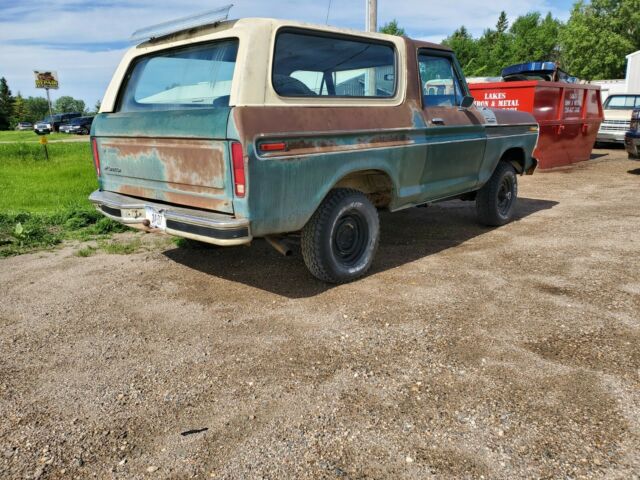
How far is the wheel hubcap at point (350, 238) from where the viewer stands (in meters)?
4.21

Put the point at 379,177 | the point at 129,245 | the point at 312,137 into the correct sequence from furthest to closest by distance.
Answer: the point at 129,245 < the point at 379,177 < the point at 312,137

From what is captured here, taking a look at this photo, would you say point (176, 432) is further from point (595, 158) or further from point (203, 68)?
point (595, 158)

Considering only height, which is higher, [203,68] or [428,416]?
[203,68]

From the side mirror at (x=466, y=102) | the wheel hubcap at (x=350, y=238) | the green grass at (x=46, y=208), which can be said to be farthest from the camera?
the green grass at (x=46, y=208)

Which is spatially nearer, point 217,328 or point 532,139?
point 217,328

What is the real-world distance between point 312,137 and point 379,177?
3.33 feet

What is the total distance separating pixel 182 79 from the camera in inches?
156

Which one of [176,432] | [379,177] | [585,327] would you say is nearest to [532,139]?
[379,177]

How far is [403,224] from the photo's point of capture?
642 centimetres

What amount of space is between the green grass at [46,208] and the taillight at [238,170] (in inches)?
98.6

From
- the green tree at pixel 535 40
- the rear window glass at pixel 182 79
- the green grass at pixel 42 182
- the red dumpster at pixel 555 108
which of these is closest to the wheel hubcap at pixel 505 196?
the rear window glass at pixel 182 79

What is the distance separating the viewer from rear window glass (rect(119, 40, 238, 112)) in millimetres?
3568

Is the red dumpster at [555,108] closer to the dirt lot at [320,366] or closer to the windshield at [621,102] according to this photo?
the windshield at [621,102]

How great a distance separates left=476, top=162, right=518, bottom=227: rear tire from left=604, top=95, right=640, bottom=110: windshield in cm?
1061
